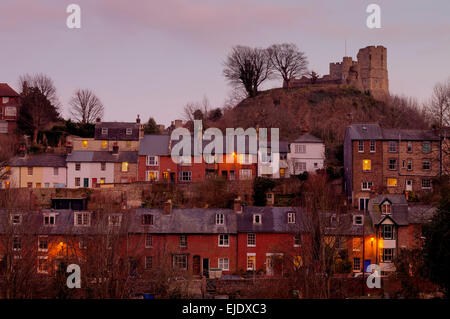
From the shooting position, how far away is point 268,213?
149ft

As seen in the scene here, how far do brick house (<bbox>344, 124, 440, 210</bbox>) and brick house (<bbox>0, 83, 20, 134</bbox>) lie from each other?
134 feet

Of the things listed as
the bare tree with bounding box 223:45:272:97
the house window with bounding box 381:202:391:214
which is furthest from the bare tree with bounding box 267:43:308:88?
the house window with bounding box 381:202:391:214

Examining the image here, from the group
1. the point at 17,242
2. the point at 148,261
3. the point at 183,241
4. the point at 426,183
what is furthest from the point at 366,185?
the point at 17,242

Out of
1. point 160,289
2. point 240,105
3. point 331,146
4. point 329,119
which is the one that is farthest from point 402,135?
point 240,105

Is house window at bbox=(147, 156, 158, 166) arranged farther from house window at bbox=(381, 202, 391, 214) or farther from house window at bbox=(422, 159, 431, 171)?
house window at bbox=(422, 159, 431, 171)

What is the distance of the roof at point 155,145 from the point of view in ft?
190

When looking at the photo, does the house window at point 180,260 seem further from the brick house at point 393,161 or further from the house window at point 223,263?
the brick house at point 393,161

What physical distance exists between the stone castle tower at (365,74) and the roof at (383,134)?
38.8 m

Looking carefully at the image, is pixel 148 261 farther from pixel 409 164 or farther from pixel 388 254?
pixel 409 164

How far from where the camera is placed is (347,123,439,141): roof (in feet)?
178

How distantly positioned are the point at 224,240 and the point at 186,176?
14129 mm

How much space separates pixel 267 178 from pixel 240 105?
35207mm

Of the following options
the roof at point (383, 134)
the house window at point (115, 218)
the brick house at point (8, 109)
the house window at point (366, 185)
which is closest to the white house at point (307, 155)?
the roof at point (383, 134)
